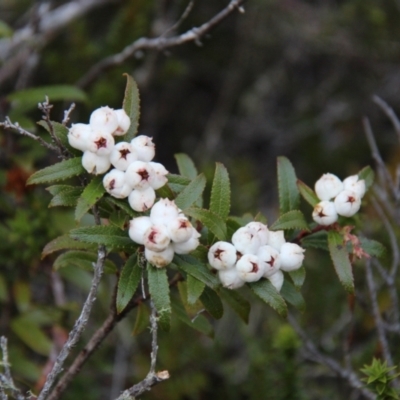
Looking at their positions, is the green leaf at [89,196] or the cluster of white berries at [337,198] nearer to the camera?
the green leaf at [89,196]

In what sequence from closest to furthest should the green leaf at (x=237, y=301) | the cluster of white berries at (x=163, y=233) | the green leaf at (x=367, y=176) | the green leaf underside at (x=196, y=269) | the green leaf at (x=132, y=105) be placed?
1. the cluster of white berries at (x=163, y=233)
2. the green leaf underside at (x=196, y=269)
3. the green leaf at (x=132, y=105)
4. the green leaf at (x=237, y=301)
5. the green leaf at (x=367, y=176)

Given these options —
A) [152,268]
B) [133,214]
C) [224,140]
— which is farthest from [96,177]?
[224,140]

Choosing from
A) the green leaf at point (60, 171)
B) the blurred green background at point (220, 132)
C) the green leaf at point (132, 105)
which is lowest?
the blurred green background at point (220, 132)

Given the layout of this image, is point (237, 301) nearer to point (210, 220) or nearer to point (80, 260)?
point (210, 220)

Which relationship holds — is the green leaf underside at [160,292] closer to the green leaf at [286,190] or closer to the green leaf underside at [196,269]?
the green leaf underside at [196,269]

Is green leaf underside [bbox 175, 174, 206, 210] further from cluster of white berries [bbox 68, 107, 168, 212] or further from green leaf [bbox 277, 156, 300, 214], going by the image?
green leaf [bbox 277, 156, 300, 214]

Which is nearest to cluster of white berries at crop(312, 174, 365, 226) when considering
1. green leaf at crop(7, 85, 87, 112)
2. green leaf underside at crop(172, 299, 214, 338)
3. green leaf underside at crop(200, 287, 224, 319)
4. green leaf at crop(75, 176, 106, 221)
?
green leaf underside at crop(200, 287, 224, 319)

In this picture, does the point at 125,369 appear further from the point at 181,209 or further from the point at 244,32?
the point at 244,32

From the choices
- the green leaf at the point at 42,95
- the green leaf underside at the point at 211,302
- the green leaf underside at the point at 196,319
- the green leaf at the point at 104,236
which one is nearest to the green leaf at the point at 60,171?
the green leaf at the point at 104,236
